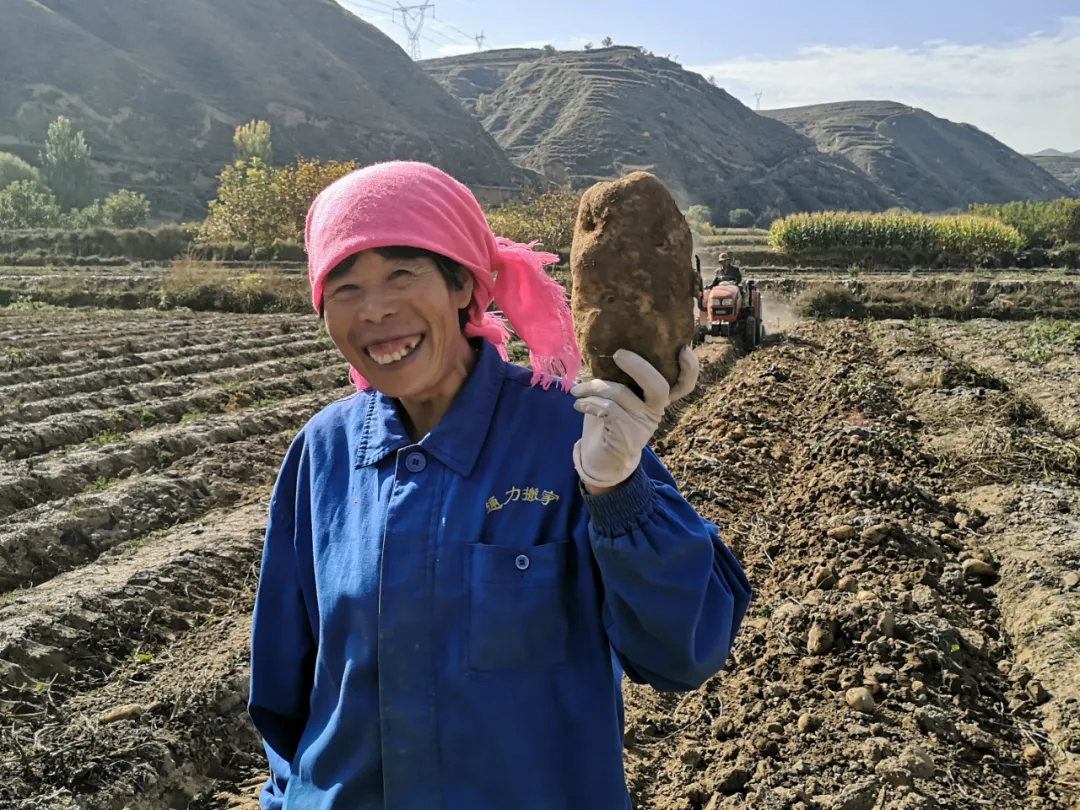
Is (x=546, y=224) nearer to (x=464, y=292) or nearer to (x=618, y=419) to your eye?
(x=464, y=292)

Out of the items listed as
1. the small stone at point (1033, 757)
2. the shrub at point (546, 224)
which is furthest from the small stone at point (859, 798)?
the shrub at point (546, 224)

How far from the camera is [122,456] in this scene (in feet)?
21.5

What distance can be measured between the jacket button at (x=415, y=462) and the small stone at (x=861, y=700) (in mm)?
2592

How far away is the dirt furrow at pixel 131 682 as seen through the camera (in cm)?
312

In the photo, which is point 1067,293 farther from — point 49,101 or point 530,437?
point 49,101

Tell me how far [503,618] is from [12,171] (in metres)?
56.8

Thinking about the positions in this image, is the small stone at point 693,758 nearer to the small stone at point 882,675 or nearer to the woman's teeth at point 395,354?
the small stone at point 882,675

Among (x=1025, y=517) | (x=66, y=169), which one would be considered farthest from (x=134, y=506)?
(x=66, y=169)

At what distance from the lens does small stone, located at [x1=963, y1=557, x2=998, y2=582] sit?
4441 millimetres

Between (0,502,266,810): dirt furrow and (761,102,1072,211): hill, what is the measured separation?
9307 centimetres

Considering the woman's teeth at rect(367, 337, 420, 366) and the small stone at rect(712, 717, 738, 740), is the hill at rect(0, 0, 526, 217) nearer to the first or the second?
the small stone at rect(712, 717, 738, 740)

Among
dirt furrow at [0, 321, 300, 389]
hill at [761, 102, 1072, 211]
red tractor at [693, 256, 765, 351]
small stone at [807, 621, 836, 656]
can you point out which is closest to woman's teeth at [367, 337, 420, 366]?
small stone at [807, 621, 836, 656]

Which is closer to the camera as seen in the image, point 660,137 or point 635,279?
point 635,279

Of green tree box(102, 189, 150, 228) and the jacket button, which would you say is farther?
green tree box(102, 189, 150, 228)
